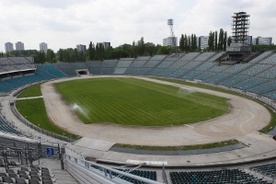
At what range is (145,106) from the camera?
178 ft

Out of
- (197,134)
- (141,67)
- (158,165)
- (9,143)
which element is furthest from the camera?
(141,67)

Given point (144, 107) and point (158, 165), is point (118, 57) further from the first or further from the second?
point (158, 165)

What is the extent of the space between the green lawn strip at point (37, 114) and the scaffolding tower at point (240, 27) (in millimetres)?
76907

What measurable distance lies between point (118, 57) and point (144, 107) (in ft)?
332

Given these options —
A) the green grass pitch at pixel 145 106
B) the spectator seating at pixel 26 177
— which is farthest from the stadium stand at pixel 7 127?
the spectator seating at pixel 26 177

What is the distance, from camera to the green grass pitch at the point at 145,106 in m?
44.9

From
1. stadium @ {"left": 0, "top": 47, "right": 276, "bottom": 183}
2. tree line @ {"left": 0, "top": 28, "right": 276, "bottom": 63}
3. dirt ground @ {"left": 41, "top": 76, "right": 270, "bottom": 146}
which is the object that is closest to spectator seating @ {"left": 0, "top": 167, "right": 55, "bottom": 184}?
stadium @ {"left": 0, "top": 47, "right": 276, "bottom": 183}

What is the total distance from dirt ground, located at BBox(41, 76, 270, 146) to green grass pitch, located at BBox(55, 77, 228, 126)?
→ 7.32 feet

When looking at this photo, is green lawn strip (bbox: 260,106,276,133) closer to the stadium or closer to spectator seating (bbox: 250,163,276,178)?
the stadium

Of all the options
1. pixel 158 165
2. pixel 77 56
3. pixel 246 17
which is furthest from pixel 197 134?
pixel 77 56

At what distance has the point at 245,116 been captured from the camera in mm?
45656

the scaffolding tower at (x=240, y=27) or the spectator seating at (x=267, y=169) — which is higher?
the scaffolding tower at (x=240, y=27)

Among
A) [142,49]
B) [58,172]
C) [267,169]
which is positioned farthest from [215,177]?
[142,49]

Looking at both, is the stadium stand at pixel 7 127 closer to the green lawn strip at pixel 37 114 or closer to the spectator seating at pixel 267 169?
the green lawn strip at pixel 37 114
